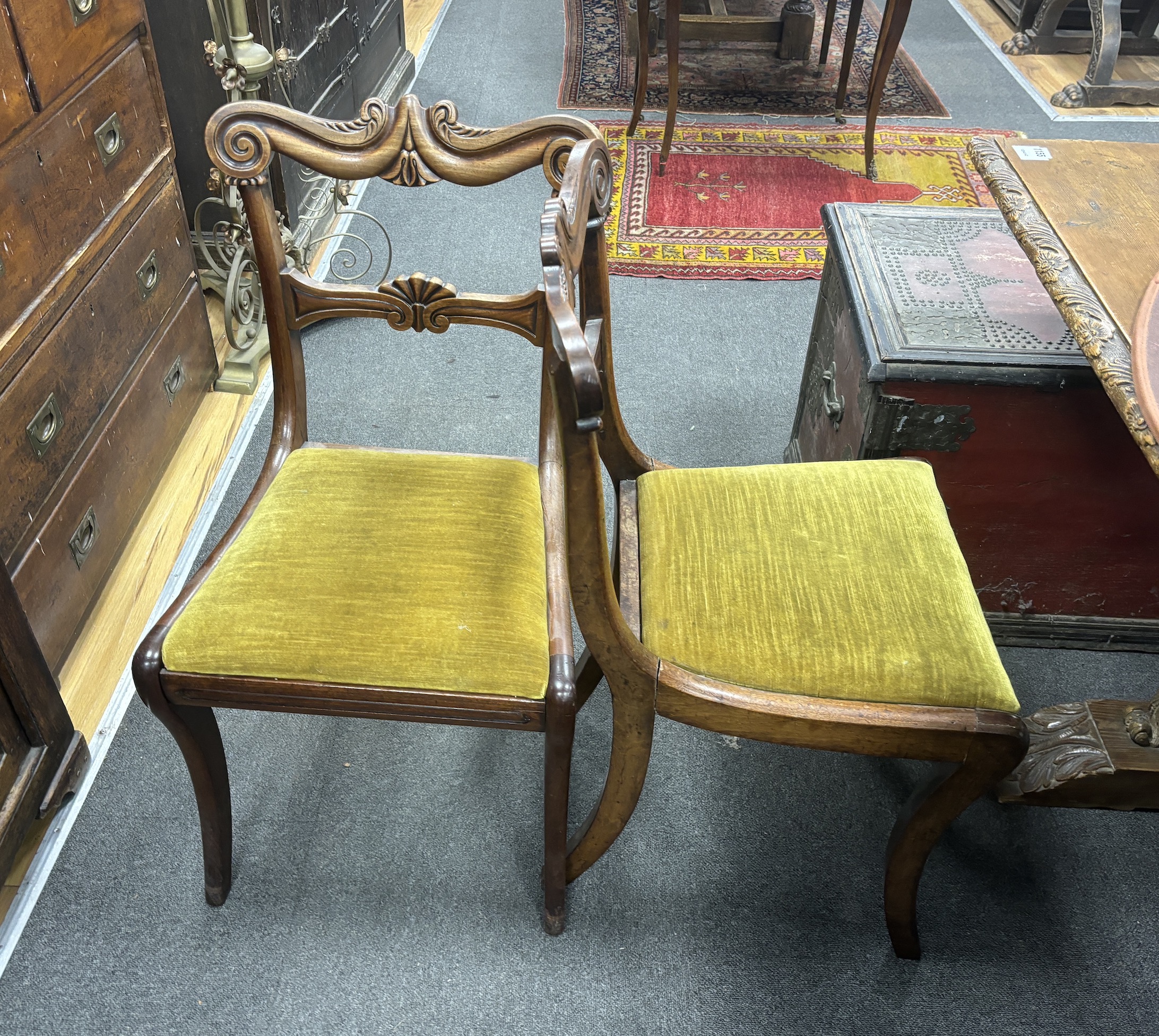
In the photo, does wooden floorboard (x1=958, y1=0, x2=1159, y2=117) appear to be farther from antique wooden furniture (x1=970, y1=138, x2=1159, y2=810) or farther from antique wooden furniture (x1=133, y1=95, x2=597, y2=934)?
antique wooden furniture (x1=133, y1=95, x2=597, y2=934)

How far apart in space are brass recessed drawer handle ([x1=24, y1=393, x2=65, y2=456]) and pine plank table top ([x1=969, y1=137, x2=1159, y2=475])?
1527 mm

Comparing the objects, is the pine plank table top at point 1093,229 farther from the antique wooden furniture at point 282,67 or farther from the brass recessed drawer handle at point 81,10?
the antique wooden furniture at point 282,67

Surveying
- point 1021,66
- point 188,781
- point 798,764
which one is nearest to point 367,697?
point 188,781

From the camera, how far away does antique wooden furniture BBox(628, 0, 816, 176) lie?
10.8 ft

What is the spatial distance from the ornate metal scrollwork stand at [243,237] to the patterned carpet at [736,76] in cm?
143

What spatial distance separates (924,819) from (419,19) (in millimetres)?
4565

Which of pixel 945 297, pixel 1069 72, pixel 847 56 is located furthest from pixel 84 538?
pixel 1069 72

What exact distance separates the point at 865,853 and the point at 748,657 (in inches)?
22.1

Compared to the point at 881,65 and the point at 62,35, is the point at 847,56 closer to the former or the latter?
the point at 881,65

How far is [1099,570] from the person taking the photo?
1.69 m

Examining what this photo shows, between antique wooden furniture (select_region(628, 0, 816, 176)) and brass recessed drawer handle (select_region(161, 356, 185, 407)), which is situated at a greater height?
antique wooden furniture (select_region(628, 0, 816, 176))

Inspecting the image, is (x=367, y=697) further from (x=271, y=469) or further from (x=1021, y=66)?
(x=1021, y=66)

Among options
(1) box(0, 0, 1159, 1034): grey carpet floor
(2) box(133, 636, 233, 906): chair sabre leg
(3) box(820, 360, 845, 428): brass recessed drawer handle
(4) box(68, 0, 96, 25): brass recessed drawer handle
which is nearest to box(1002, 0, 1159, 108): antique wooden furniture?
(3) box(820, 360, 845, 428): brass recessed drawer handle

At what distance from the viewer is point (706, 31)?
384cm
